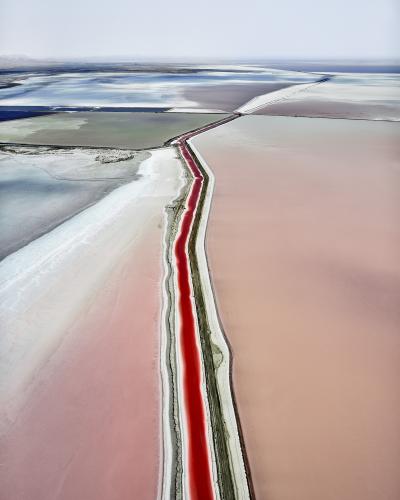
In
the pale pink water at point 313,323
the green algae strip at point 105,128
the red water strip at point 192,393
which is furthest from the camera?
the green algae strip at point 105,128

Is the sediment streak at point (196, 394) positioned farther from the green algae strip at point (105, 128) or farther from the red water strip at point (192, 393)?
the green algae strip at point (105, 128)

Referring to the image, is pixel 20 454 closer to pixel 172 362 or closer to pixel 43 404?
pixel 43 404

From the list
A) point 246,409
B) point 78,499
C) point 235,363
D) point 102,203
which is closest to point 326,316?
point 235,363

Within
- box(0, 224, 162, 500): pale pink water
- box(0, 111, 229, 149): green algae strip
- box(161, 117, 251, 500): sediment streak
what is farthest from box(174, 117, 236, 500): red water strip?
box(0, 111, 229, 149): green algae strip

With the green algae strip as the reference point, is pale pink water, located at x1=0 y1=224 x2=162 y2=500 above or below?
below

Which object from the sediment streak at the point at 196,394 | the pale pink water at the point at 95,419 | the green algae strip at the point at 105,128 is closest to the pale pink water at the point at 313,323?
the sediment streak at the point at 196,394

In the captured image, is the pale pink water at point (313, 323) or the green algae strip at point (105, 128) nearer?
the pale pink water at point (313, 323)

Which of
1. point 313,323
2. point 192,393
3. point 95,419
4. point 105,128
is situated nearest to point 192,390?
point 192,393

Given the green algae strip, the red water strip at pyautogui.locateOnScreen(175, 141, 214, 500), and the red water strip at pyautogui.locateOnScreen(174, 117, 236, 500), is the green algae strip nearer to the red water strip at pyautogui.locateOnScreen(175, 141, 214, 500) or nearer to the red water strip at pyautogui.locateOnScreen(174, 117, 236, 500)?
the red water strip at pyautogui.locateOnScreen(174, 117, 236, 500)
